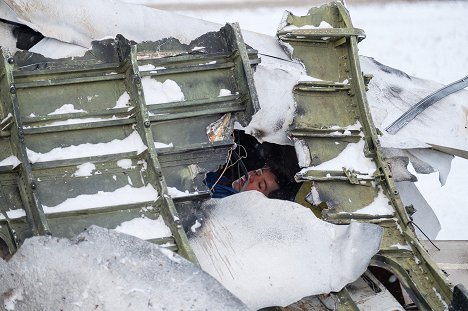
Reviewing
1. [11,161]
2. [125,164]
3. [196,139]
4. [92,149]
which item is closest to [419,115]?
[196,139]

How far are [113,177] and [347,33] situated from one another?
5.36 ft

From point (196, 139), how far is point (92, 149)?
1.70 ft

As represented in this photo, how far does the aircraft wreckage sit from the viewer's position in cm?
440

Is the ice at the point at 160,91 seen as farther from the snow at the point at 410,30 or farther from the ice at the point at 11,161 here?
the snow at the point at 410,30

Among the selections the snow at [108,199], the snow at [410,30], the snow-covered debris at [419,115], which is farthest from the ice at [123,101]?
the snow at [410,30]

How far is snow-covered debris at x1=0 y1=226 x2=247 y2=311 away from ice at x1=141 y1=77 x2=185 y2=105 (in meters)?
1.37

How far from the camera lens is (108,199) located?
175 inches

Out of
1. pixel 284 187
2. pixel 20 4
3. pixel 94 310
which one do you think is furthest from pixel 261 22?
pixel 94 310

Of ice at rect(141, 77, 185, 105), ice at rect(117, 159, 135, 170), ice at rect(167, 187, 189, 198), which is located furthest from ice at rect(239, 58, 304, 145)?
ice at rect(117, 159, 135, 170)

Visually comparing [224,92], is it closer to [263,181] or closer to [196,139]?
[196,139]

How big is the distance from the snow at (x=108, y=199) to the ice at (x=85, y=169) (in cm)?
11

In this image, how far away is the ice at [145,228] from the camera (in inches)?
172

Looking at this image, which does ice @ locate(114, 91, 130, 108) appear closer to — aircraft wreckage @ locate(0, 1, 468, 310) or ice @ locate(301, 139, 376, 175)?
aircraft wreckage @ locate(0, 1, 468, 310)

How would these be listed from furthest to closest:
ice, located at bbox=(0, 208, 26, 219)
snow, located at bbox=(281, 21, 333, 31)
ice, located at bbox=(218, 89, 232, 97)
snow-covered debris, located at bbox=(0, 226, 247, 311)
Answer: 1. snow, located at bbox=(281, 21, 333, 31)
2. ice, located at bbox=(218, 89, 232, 97)
3. ice, located at bbox=(0, 208, 26, 219)
4. snow-covered debris, located at bbox=(0, 226, 247, 311)
